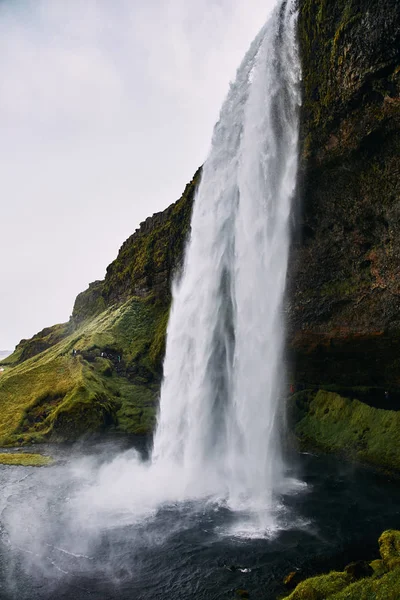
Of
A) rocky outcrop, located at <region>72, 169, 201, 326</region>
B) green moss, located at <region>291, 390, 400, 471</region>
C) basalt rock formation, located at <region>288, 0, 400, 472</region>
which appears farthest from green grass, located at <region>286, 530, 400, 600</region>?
rocky outcrop, located at <region>72, 169, 201, 326</region>

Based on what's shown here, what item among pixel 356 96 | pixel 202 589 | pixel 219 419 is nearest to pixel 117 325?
pixel 219 419

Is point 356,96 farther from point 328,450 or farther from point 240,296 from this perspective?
point 328,450

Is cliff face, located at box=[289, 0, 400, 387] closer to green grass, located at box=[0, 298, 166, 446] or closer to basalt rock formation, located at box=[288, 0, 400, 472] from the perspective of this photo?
basalt rock formation, located at box=[288, 0, 400, 472]

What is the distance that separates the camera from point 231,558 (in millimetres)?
14547

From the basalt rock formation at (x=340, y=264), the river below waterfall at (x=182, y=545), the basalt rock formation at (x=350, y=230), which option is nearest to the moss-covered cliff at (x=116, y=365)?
the basalt rock formation at (x=340, y=264)

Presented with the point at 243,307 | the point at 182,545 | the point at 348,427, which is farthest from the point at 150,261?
the point at 182,545

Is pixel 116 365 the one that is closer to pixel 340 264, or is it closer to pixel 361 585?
pixel 340 264

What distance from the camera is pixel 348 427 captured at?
97.0 ft

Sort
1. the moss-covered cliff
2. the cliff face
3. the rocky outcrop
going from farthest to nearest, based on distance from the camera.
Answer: the rocky outcrop, the moss-covered cliff, the cliff face

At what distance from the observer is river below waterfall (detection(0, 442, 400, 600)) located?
43.2 ft

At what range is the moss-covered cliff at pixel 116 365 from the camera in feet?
125

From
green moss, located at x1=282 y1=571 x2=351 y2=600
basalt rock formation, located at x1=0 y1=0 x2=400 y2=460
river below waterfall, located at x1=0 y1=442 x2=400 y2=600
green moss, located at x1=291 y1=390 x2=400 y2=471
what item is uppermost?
basalt rock formation, located at x1=0 y1=0 x2=400 y2=460

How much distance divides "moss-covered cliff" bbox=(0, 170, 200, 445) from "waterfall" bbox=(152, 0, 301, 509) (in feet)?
32.1

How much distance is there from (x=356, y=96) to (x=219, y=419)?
66.9 ft
